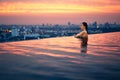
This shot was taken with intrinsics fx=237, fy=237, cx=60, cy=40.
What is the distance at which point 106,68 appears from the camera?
6746 mm

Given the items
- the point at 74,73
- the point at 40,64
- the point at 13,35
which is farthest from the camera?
the point at 13,35

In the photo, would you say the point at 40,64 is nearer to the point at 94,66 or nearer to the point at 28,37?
the point at 94,66

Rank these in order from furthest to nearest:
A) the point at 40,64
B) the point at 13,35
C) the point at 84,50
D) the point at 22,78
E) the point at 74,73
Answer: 1. the point at 13,35
2. the point at 84,50
3. the point at 40,64
4. the point at 74,73
5. the point at 22,78

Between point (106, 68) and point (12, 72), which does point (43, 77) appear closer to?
point (12, 72)

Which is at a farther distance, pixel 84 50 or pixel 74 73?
pixel 84 50

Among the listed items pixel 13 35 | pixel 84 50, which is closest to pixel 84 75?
pixel 84 50

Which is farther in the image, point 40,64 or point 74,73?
point 40,64

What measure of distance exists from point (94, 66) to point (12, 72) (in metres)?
2.41

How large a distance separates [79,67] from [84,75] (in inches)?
43.2

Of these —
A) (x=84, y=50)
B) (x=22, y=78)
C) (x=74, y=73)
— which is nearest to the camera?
(x=22, y=78)

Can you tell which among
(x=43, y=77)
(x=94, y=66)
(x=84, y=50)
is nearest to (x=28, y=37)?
(x=84, y=50)

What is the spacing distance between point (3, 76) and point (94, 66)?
2.73 m

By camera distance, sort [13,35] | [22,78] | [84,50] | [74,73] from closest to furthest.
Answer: [22,78] → [74,73] → [84,50] → [13,35]

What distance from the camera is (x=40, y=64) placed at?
289 inches
